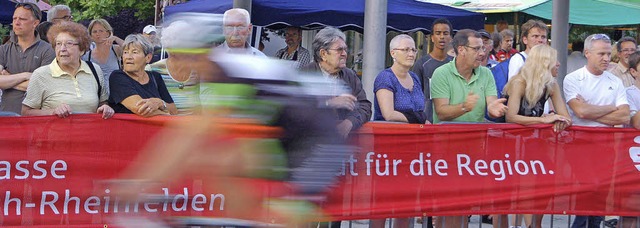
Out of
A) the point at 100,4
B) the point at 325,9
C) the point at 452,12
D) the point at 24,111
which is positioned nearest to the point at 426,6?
the point at 452,12

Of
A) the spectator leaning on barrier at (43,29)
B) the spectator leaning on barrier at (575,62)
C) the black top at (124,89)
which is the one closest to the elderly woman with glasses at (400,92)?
the black top at (124,89)

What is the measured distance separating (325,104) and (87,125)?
263 centimetres

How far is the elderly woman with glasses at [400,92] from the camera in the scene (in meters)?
8.89

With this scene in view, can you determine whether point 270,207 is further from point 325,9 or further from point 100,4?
point 100,4

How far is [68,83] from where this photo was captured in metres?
8.34

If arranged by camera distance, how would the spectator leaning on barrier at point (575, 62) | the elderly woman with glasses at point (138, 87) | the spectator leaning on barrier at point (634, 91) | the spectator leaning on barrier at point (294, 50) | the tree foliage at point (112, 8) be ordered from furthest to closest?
the tree foliage at point (112, 8)
the spectator leaning on barrier at point (575, 62)
the spectator leaning on barrier at point (294, 50)
the spectator leaning on barrier at point (634, 91)
the elderly woman with glasses at point (138, 87)

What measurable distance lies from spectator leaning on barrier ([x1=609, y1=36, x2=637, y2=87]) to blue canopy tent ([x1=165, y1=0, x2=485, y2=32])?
4.39 meters

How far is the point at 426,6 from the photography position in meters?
16.0

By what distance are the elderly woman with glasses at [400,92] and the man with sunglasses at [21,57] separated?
280 centimetres

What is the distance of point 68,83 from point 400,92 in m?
2.63

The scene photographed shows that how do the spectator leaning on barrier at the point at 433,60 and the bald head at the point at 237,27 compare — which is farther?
the spectator leaning on barrier at the point at 433,60

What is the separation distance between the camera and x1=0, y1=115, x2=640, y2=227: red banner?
7883 millimetres

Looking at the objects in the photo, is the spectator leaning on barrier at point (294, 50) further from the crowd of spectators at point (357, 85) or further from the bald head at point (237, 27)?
the bald head at point (237, 27)

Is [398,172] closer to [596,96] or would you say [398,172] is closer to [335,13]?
[596,96]
